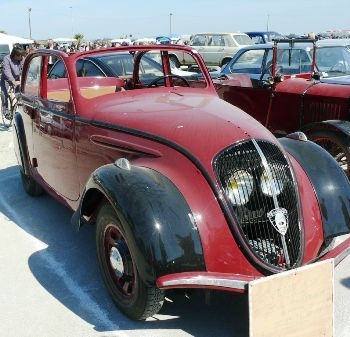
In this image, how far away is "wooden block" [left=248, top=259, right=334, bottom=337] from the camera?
256 centimetres

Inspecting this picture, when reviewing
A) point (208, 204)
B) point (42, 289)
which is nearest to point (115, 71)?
point (42, 289)

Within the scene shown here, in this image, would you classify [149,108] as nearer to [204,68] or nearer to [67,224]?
[204,68]

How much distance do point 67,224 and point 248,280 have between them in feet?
8.58

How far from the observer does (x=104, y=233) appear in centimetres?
326

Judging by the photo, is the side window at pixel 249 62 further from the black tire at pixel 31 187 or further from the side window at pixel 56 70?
the black tire at pixel 31 187

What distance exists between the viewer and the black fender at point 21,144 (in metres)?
5.40

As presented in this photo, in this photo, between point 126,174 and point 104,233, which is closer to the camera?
point 126,174

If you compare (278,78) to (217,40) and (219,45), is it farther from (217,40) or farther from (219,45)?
(217,40)

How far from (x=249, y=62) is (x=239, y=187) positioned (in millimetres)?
7002

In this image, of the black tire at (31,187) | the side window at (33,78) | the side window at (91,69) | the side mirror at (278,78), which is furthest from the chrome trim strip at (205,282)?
the side window at (91,69)

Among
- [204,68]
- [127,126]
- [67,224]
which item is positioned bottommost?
[67,224]

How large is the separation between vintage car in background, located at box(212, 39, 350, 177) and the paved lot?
206 cm

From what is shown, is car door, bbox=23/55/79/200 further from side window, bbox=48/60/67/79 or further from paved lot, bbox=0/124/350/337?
side window, bbox=48/60/67/79

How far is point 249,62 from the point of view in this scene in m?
9.57
